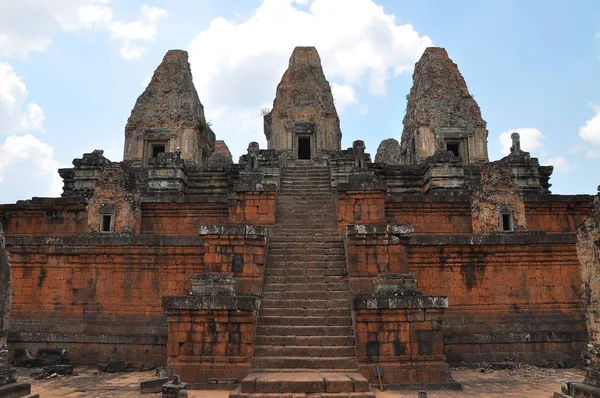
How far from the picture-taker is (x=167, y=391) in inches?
245

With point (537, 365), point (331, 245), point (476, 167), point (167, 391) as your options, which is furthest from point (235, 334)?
point (476, 167)

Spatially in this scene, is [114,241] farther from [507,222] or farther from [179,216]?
[507,222]

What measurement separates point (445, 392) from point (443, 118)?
52.0 feet

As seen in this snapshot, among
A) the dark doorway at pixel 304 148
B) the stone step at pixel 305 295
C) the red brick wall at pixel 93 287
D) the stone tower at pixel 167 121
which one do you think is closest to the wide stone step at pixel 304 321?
the stone step at pixel 305 295

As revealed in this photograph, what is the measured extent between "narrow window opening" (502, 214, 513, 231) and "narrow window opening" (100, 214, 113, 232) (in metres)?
10.1

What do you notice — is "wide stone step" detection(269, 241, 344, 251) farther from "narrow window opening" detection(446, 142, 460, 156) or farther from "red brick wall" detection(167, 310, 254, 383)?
"narrow window opening" detection(446, 142, 460, 156)

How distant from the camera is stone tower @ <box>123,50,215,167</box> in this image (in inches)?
830

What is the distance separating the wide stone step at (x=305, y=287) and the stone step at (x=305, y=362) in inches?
62.7

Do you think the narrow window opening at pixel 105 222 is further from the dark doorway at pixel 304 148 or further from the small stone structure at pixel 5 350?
the dark doorway at pixel 304 148

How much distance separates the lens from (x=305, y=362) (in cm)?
720

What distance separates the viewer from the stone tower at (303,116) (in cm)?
2381

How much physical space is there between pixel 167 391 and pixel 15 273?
6.29 meters

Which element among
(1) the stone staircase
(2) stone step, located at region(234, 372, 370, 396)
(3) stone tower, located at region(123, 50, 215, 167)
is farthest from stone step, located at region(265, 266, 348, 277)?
(3) stone tower, located at region(123, 50, 215, 167)

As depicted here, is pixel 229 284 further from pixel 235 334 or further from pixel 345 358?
pixel 345 358
